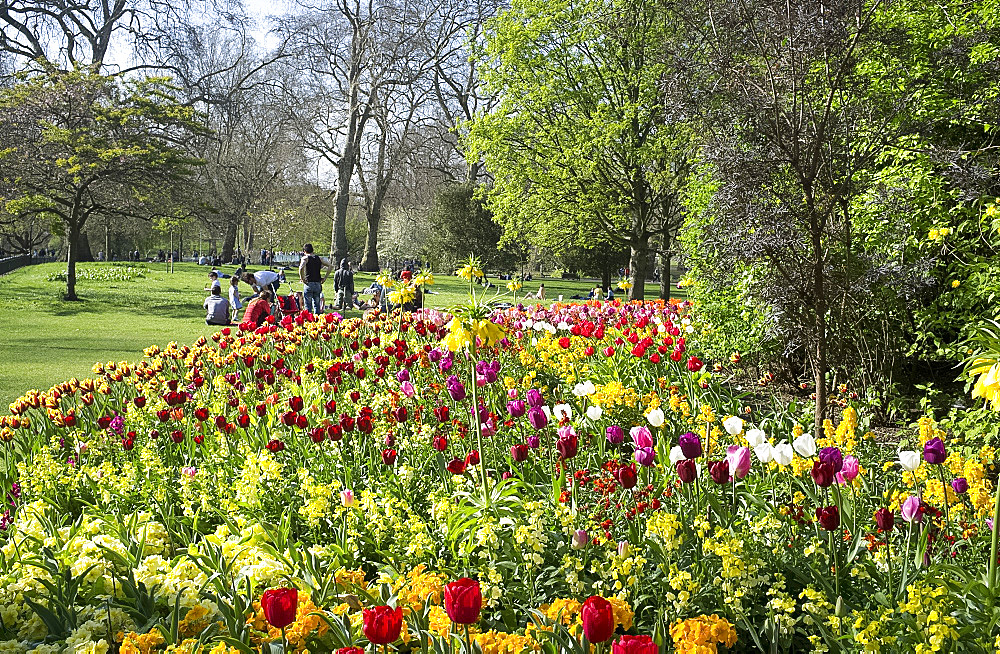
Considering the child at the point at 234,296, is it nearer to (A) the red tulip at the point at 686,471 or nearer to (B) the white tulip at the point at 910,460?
(A) the red tulip at the point at 686,471

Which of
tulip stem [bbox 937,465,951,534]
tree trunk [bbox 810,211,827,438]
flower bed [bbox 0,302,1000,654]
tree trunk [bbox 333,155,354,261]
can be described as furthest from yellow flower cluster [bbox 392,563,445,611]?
tree trunk [bbox 333,155,354,261]

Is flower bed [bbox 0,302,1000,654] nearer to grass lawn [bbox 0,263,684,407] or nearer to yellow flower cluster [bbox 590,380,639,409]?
yellow flower cluster [bbox 590,380,639,409]

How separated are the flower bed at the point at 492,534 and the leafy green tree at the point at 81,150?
15152 millimetres

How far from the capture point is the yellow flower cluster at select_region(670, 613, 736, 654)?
1.58m

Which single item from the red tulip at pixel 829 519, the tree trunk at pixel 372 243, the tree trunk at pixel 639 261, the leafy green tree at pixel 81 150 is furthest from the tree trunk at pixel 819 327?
→ the tree trunk at pixel 372 243

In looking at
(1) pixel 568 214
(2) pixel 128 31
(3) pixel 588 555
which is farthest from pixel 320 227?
(3) pixel 588 555

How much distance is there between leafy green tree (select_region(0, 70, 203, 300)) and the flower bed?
15.2 meters

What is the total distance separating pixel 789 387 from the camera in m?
6.33

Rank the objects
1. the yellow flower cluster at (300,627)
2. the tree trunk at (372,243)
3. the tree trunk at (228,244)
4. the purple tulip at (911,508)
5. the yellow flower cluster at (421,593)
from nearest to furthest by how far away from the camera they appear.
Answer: the yellow flower cluster at (300,627) → the yellow flower cluster at (421,593) → the purple tulip at (911,508) → the tree trunk at (372,243) → the tree trunk at (228,244)

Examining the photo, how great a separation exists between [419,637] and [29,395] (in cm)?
455

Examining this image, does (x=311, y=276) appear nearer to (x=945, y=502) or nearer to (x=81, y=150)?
(x=81, y=150)

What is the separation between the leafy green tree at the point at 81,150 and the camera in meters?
17.5

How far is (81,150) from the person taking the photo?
57.0 ft

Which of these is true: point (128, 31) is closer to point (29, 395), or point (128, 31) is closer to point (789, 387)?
point (29, 395)
